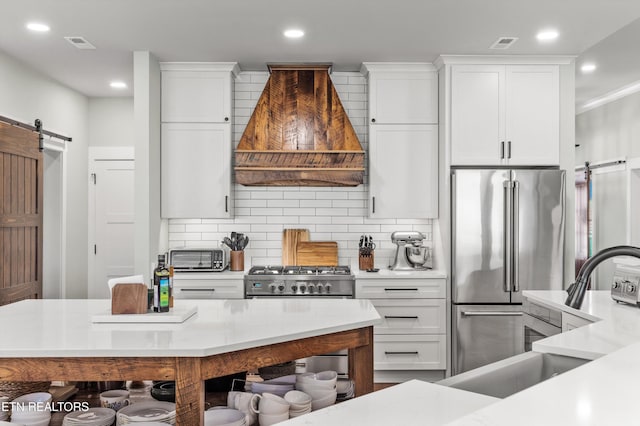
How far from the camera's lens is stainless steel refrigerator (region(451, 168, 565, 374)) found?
4578mm

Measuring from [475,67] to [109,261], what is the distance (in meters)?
4.43

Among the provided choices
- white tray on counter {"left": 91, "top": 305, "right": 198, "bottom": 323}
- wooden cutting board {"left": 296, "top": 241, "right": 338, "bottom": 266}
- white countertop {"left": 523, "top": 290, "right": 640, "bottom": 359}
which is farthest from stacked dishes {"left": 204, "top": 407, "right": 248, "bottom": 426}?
wooden cutting board {"left": 296, "top": 241, "right": 338, "bottom": 266}

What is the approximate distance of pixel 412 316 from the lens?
4.71 meters

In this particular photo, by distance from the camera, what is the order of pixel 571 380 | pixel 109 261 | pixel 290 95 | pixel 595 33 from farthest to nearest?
pixel 109 261
pixel 290 95
pixel 595 33
pixel 571 380

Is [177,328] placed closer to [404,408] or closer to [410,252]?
[404,408]

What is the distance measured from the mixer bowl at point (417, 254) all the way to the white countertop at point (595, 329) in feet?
5.71

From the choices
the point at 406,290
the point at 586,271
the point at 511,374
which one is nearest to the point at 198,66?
the point at 406,290

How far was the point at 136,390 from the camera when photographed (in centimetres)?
248

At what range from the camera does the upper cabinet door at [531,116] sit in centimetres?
478

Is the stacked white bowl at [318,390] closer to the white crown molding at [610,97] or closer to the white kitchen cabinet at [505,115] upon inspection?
the white kitchen cabinet at [505,115]

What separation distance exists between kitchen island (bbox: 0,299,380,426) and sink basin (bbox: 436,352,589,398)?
35.9 inches

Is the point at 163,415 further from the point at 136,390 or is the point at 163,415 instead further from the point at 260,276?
the point at 260,276

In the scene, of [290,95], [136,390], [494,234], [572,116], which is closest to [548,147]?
[572,116]

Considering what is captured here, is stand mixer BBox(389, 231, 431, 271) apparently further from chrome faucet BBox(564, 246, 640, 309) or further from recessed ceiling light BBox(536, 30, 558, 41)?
chrome faucet BBox(564, 246, 640, 309)
